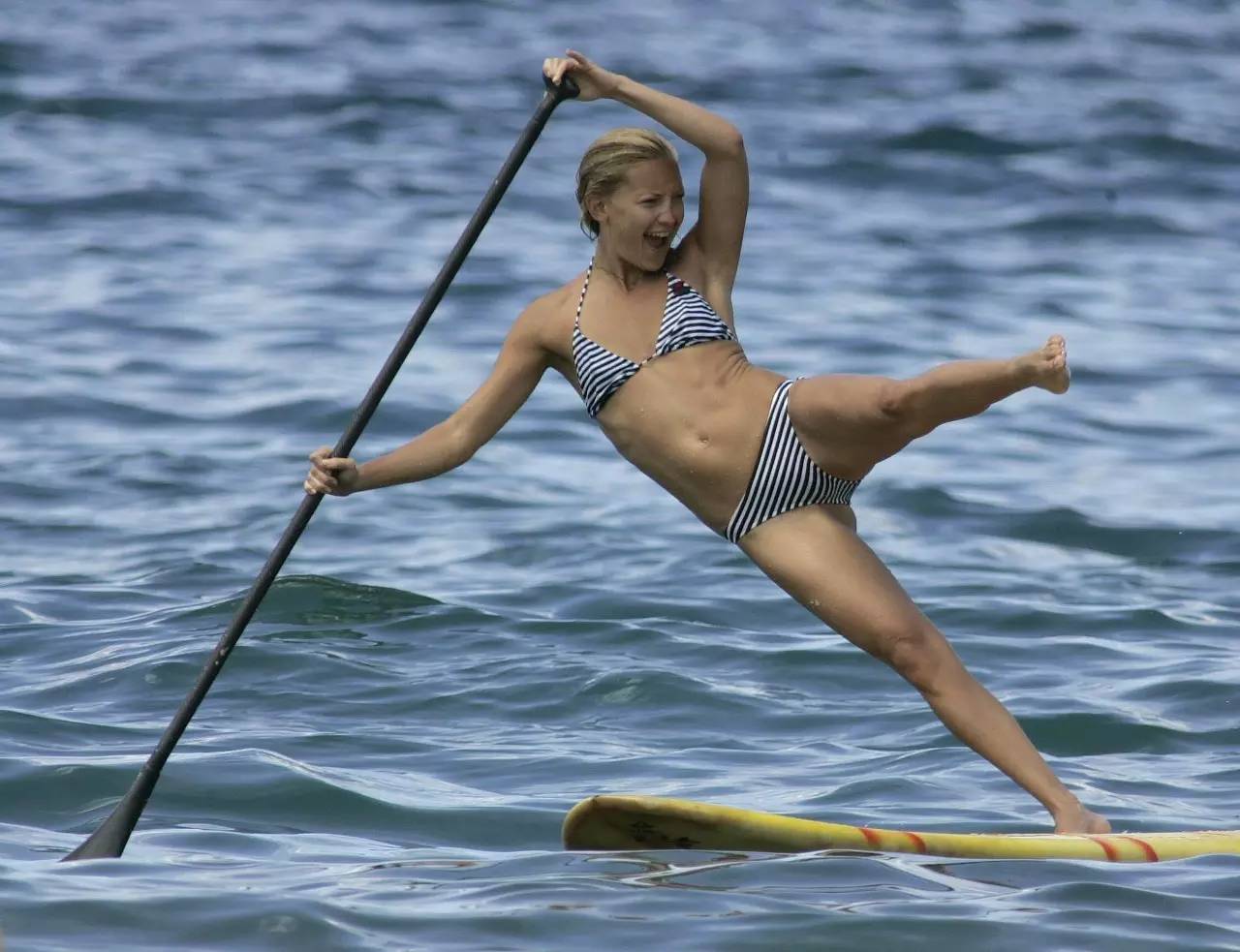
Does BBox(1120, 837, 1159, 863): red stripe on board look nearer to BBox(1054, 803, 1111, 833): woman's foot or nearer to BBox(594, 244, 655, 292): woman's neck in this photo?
BBox(1054, 803, 1111, 833): woman's foot

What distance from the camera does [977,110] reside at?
23.1 metres

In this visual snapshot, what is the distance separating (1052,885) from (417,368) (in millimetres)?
10110

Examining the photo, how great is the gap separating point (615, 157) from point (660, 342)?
57 cm

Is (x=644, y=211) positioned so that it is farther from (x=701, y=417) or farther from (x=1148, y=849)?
(x=1148, y=849)

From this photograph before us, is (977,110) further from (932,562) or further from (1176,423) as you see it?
(932,562)

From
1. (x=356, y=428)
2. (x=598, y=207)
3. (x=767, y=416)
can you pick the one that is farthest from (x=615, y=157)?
(x=356, y=428)

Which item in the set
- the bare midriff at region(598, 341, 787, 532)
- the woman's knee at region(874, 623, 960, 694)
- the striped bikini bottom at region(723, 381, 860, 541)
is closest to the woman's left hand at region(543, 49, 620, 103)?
the bare midriff at region(598, 341, 787, 532)

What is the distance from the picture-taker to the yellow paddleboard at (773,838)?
247 inches

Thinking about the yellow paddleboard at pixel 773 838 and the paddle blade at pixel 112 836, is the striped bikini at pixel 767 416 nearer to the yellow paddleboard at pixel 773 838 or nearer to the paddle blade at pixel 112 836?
the yellow paddleboard at pixel 773 838

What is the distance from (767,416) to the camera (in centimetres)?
648

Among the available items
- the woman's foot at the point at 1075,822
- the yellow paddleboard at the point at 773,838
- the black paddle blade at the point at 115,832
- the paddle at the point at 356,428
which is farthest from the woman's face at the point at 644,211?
the black paddle blade at the point at 115,832

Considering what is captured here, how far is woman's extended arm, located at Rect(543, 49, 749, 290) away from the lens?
6.52m

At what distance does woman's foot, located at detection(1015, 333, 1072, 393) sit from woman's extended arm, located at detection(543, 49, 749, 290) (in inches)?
46.7

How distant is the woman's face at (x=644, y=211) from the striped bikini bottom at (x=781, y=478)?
0.59 meters
